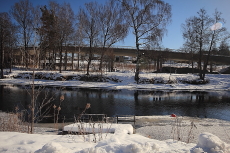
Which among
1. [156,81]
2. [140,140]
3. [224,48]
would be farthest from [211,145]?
[224,48]

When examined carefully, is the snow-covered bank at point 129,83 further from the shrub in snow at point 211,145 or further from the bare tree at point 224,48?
→ the shrub in snow at point 211,145

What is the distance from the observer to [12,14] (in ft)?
109

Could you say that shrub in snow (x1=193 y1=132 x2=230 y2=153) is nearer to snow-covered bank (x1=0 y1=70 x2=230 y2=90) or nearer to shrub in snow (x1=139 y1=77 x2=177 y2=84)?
snow-covered bank (x1=0 y1=70 x2=230 y2=90)

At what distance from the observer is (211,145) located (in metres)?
3.50

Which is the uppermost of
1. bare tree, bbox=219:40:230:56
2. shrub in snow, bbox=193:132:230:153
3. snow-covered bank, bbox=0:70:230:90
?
bare tree, bbox=219:40:230:56

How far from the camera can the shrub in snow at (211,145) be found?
3395 millimetres

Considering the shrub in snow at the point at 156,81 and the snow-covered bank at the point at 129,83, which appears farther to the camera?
the shrub in snow at the point at 156,81

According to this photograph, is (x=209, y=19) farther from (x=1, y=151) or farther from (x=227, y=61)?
(x=1, y=151)

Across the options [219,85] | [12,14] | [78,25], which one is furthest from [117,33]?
[12,14]

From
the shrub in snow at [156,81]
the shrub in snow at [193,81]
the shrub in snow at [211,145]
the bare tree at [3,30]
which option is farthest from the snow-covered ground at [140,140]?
the bare tree at [3,30]

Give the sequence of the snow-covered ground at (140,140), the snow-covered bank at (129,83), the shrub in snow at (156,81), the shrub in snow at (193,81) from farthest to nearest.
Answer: the shrub in snow at (193,81) → the shrub in snow at (156,81) → the snow-covered bank at (129,83) → the snow-covered ground at (140,140)

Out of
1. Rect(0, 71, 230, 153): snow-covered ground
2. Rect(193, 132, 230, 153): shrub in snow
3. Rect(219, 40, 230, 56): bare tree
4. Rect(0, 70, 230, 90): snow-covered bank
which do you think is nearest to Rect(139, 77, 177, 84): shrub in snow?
Rect(0, 70, 230, 90): snow-covered bank

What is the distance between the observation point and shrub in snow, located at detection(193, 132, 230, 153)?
3.39 metres

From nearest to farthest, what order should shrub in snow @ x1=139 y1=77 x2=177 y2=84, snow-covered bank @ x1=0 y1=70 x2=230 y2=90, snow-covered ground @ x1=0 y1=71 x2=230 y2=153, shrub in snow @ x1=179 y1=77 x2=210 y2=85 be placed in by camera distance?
snow-covered ground @ x1=0 y1=71 x2=230 y2=153 < snow-covered bank @ x1=0 y1=70 x2=230 y2=90 < shrub in snow @ x1=139 y1=77 x2=177 y2=84 < shrub in snow @ x1=179 y1=77 x2=210 y2=85
